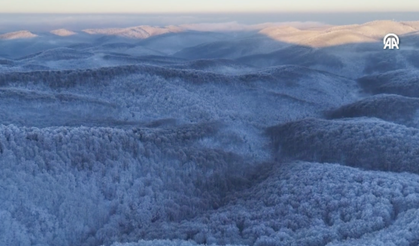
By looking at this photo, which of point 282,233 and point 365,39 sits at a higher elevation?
point 365,39

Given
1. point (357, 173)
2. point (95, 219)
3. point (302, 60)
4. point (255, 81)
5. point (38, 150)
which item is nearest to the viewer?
point (95, 219)

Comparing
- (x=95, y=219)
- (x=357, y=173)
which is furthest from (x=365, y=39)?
(x=95, y=219)

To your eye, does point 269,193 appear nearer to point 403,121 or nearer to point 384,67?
point 403,121

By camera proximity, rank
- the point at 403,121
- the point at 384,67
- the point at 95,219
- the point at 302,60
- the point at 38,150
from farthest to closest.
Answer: the point at 302,60 → the point at 384,67 → the point at 403,121 → the point at 38,150 → the point at 95,219

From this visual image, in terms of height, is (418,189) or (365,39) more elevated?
(365,39)

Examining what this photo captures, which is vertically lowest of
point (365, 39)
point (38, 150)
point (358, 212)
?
point (358, 212)

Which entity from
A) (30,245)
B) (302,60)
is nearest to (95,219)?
(30,245)

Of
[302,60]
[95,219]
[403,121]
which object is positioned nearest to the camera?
[95,219]

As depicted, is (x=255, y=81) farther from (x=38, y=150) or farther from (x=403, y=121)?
(x=38, y=150)

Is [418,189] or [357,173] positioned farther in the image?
[357,173]
